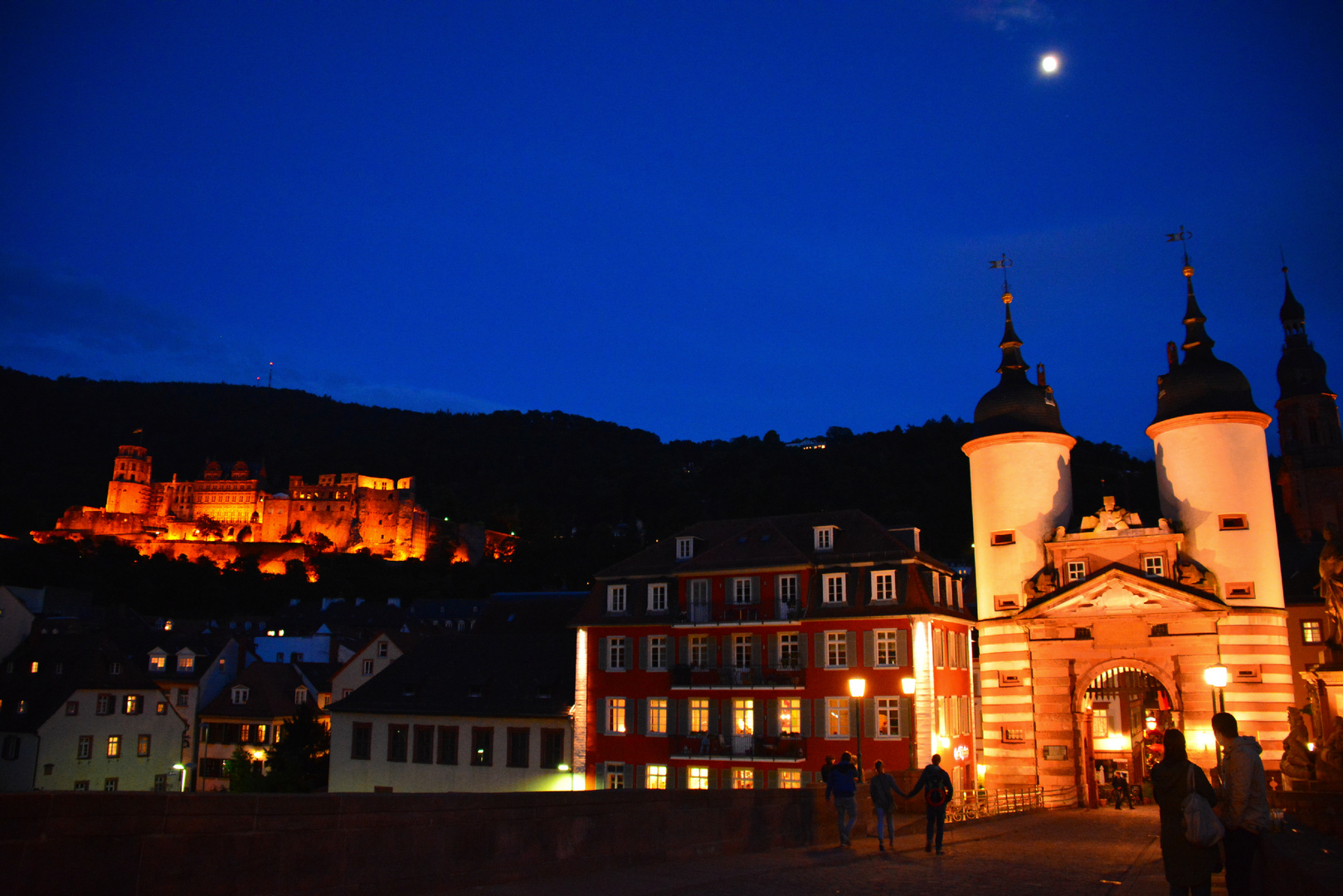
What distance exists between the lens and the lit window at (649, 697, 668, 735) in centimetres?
4394

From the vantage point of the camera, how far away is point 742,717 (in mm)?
42656

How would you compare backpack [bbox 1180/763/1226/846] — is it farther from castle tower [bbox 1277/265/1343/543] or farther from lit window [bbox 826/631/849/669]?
castle tower [bbox 1277/265/1343/543]

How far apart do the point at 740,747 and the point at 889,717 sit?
5.67 metres

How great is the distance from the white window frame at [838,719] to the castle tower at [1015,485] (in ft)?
24.7

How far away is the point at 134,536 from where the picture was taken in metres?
196

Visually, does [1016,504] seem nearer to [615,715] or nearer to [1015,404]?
[1015,404]

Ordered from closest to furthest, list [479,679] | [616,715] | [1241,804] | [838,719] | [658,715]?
[1241,804]
[838,719]
[658,715]
[616,715]
[479,679]

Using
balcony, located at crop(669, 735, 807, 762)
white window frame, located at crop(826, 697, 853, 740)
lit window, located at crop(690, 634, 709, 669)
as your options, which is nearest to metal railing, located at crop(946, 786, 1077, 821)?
white window frame, located at crop(826, 697, 853, 740)

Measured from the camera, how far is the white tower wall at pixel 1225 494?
40188 millimetres

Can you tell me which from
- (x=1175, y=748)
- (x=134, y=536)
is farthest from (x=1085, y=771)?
(x=134, y=536)

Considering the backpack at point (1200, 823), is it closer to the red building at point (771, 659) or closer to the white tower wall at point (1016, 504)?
the red building at point (771, 659)

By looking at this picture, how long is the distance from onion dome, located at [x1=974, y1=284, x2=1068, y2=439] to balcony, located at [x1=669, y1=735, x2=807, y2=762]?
15.2 meters

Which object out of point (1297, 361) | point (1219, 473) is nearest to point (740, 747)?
point (1219, 473)

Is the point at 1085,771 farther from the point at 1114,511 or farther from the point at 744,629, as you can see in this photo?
the point at 744,629
